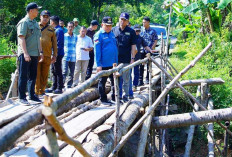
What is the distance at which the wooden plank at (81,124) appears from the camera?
3.61m

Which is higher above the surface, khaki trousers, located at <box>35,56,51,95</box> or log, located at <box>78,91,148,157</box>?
khaki trousers, located at <box>35,56,51,95</box>

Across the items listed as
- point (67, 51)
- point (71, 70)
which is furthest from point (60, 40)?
point (71, 70)

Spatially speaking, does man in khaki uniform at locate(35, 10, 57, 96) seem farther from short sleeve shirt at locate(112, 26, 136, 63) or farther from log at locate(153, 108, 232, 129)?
log at locate(153, 108, 232, 129)

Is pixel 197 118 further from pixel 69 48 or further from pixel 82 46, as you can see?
pixel 69 48

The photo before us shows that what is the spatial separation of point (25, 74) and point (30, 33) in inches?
26.2

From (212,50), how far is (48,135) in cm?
967

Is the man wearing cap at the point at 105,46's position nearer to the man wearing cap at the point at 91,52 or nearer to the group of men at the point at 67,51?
the group of men at the point at 67,51

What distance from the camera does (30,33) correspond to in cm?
520

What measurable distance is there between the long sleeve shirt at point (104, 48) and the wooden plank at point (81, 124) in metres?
0.80

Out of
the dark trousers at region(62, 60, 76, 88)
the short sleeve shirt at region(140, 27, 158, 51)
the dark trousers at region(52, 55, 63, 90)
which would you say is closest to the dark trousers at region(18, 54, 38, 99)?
the dark trousers at region(52, 55, 63, 90)

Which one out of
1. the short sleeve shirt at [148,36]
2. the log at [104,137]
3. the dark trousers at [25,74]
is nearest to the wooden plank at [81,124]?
the log at [104,137]

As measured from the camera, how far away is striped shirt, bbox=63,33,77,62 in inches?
275

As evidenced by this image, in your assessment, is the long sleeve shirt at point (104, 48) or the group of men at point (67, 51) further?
the long sleeve shirt at point (104, 48)

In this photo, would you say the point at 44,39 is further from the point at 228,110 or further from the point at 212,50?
the point at 212,50
